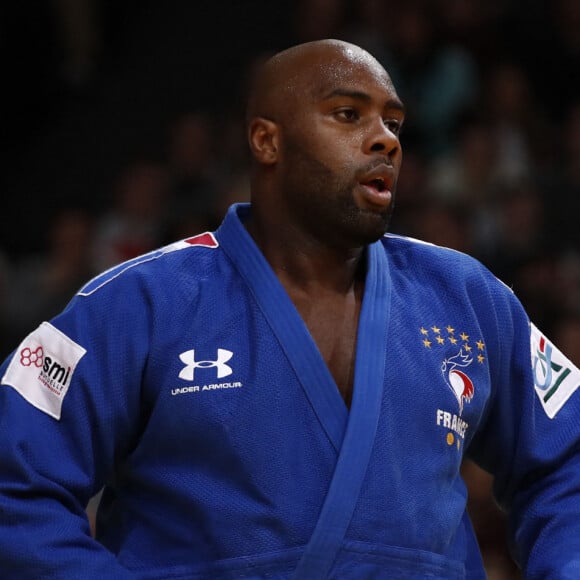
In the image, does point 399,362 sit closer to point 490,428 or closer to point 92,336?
point 490,428

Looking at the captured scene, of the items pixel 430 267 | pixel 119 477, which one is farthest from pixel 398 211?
pixel 119 477

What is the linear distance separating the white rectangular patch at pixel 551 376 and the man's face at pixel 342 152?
521 mm

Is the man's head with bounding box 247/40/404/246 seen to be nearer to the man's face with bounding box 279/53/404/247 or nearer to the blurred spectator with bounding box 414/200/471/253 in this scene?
the man's face with bounding box 279/53/404/247

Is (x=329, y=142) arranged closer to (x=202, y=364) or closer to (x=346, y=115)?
(x=346, y=115)

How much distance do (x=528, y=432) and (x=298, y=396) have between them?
62 centimetres

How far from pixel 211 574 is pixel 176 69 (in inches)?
255

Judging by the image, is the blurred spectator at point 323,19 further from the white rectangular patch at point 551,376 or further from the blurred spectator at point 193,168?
the white rectangular patch at point 551,376

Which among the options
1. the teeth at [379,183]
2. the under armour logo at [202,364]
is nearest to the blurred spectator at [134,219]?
the teeth at [379,183]

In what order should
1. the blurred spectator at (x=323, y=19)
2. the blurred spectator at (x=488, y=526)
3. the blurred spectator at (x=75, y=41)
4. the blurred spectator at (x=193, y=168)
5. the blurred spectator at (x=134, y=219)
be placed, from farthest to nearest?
the blurred spectator at (x=75, y=41)
the blurred spectator at (x=323, y=19)
the blurred spectator at (x=193, y=168)
the blurred spectator at (x=134, y=219)
the blurred spectator at (x=488, y=526)

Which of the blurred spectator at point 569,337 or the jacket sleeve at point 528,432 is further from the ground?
the jacket sleeve at point 528,432

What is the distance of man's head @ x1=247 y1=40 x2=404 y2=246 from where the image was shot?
291 centimetres

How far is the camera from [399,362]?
2.88m

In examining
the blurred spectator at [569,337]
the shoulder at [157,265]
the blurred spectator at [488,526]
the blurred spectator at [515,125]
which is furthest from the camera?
the blurred spectator at [515,125]

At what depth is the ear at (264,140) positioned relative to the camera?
3045 millimetres
